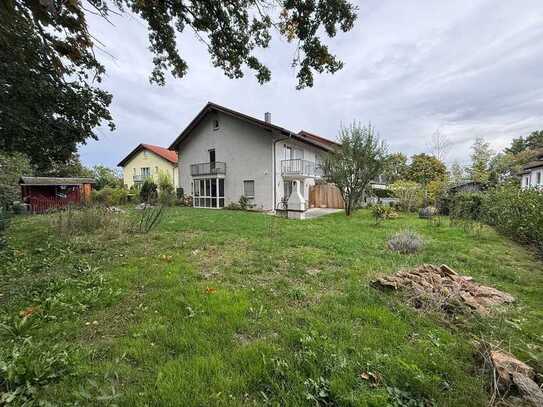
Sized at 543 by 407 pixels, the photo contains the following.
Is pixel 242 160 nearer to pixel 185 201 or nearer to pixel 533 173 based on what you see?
pixel 185 201

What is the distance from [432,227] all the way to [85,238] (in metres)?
12.0

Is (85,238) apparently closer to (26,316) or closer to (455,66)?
(26,316)

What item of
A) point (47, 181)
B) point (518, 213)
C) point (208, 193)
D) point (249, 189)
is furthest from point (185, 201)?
point (518, 213)

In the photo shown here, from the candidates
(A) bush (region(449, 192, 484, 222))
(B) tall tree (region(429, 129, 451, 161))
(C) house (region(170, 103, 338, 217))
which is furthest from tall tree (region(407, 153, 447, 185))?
(A) bush (region(449, 192, 484, 222))

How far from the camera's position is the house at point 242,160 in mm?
18844

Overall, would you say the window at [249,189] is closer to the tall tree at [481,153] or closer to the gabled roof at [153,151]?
the gabled roof at [153,151]

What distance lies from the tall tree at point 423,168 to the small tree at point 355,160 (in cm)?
1953

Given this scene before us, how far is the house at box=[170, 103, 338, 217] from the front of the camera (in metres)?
18.8

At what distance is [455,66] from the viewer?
968 cm

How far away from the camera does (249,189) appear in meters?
20.1

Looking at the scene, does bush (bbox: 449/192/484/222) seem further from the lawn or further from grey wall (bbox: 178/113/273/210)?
grey wall (bbox: 178/113/273/210)

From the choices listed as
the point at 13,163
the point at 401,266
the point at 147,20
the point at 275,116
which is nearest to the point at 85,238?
the point at 147,20

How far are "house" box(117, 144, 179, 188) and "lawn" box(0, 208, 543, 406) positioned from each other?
1043 inches

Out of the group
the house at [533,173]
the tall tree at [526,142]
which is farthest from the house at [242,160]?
the tall tree at [526,142]
